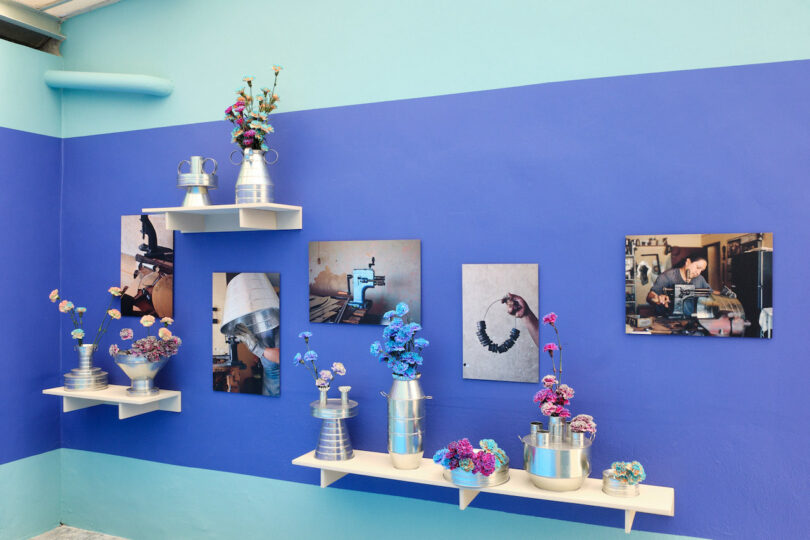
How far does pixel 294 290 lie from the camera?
9.95ft

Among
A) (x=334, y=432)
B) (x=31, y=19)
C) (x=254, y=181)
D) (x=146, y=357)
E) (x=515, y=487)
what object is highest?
(x=31, y=19)

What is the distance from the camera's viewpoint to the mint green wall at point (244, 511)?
8.67ft

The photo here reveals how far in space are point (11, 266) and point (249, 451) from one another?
5.48ft

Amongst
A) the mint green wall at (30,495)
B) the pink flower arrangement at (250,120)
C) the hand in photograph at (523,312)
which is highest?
the pink flower arrangement at (250,120)

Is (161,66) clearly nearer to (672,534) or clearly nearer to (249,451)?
(249,451)

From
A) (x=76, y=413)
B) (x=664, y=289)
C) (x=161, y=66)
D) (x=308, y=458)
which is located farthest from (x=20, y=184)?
(x=664, y=289)

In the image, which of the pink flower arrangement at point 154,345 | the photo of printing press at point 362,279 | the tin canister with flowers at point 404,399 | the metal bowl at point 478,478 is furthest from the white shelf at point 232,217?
the metal bowl at point 478,478

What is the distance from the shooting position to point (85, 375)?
10.9 ft

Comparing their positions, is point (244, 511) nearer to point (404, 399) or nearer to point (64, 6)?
point (404, 399)

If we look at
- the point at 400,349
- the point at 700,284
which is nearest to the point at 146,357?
the point at 400,349

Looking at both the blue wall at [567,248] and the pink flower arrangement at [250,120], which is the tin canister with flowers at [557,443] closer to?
the blue wall at [567,248]

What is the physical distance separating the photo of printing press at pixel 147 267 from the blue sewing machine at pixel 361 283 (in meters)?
1.10

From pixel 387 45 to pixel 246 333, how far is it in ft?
5.08

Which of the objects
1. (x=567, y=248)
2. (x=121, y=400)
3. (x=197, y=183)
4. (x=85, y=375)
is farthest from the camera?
(x=85, y=375)
